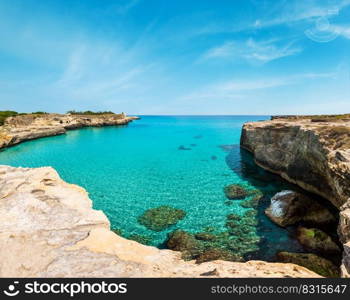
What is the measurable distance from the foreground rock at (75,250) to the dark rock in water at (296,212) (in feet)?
27.5

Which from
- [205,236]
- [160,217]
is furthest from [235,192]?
[160,217]

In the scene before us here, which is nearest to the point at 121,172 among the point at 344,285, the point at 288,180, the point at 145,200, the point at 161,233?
the point at 145,200

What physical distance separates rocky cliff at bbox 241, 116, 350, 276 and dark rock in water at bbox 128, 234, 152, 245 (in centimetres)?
907

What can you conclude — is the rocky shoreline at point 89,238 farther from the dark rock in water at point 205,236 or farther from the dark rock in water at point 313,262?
the dark rock in water at point 205,236

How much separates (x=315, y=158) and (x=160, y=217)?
46.3 feet

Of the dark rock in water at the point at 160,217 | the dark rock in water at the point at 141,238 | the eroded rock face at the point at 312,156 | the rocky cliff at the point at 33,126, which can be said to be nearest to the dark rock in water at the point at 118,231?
the dark rock in water at the point at 141,238

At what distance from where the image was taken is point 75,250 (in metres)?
5.75

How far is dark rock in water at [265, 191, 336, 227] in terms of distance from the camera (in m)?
12.3

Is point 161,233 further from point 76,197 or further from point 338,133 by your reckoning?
point 338,133

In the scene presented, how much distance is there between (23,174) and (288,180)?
24.2m

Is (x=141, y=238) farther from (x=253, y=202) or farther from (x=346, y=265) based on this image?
(x=253, y=202)

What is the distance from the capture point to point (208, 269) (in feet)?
17.3

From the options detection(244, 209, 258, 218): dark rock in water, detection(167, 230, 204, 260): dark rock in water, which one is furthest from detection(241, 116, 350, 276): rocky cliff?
detection(167, 230, 204, 260): dark rock in water

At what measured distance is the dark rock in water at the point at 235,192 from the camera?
16719mm
